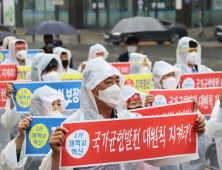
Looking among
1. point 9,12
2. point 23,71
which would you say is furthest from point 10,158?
point 9,12

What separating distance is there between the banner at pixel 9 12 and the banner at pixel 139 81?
26.9ft

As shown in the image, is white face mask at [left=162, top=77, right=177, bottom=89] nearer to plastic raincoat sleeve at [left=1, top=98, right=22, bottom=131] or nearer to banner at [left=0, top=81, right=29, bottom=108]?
plastic raincoat sleeve at [left=1, top=98, right=22, bottom=131]

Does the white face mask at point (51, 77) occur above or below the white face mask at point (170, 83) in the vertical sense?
above

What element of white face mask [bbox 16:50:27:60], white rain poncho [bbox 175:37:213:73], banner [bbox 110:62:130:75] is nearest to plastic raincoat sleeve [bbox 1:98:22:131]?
white rain poncho [bbox 175:37:213:73]

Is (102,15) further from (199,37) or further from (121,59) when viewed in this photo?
(121,59)

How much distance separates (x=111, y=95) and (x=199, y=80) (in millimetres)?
3462

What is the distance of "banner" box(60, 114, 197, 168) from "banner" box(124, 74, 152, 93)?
3197 millimetres

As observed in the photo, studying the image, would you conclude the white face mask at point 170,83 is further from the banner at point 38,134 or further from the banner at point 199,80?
the banner at point 38,134

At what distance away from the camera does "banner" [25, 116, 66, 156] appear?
3617 millimetres

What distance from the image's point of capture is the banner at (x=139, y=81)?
251 inches

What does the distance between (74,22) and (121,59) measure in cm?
2479

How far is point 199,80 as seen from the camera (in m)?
6.14

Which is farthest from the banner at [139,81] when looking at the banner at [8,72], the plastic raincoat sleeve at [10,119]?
the plastic raincoat sleeve at [10,119]

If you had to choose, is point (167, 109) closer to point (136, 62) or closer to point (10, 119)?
point (10, 119)
